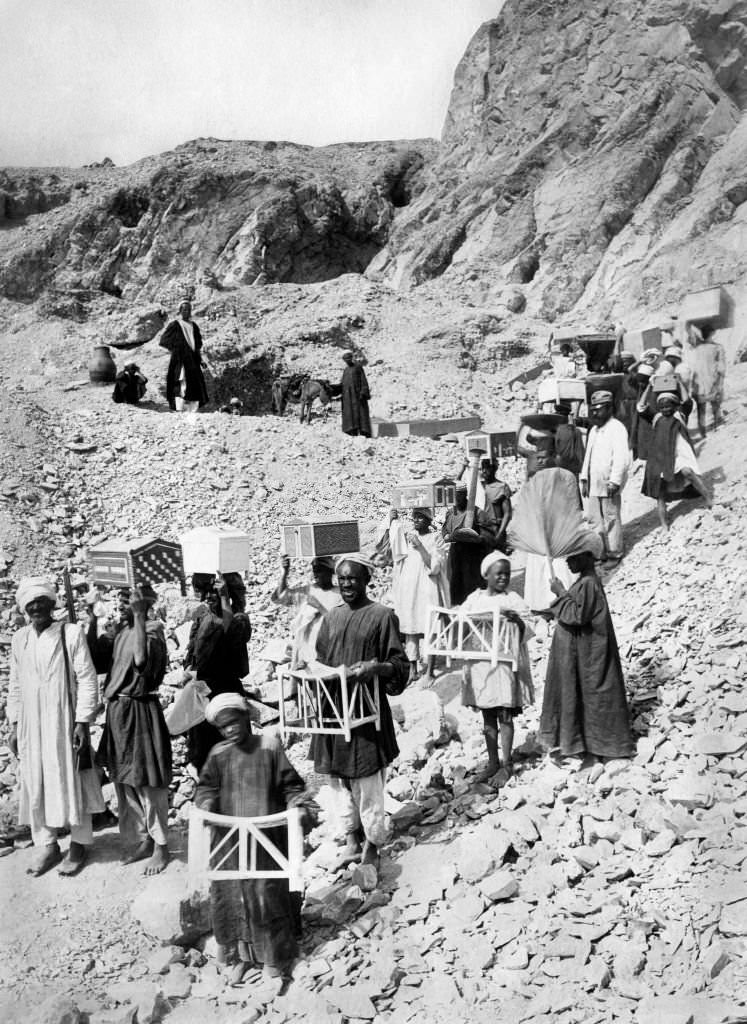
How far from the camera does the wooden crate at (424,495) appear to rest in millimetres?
7422

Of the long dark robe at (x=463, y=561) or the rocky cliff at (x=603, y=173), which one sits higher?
the rocky cliff at (x=603, y=173)

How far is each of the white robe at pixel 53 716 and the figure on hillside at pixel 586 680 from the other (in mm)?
2356

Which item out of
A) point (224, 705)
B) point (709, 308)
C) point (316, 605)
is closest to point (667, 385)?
point (316, 605)

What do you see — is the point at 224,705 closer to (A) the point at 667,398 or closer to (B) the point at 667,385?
(A) the point at 667,398

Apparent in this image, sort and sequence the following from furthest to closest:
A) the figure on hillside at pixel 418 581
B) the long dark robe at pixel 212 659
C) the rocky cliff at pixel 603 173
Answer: the rocky cliff at pixel 603 173 < the figure on hillside at pixel 418 581 < the long dark robe at pixel 212 659

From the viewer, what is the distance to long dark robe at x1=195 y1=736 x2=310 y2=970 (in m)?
3.93

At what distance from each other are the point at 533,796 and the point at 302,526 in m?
2.48

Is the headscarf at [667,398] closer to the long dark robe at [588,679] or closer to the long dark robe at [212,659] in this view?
the long dark robe at [588,679]

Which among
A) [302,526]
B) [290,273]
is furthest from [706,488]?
[290,273]

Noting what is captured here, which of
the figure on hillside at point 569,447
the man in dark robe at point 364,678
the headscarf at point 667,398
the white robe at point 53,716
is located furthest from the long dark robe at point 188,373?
the man in dark robe at point 364,678

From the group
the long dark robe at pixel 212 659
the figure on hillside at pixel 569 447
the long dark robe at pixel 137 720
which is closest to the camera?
the long dark robe at pixel 137 720

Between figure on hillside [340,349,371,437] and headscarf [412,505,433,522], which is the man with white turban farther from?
figure on hillside [340,349,371,437]

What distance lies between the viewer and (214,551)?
5645 millimetres

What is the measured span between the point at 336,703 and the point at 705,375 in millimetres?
6566
